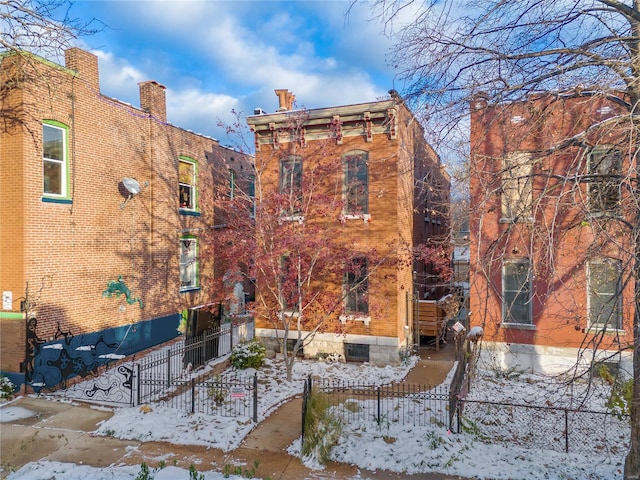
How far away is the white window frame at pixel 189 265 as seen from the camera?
19.1 meters

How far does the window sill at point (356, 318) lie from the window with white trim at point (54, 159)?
9830 millimetres

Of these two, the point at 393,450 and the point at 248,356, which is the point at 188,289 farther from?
the point at 393,450

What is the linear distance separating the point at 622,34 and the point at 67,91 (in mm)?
13930

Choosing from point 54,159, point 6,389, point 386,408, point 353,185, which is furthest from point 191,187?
point 386,408

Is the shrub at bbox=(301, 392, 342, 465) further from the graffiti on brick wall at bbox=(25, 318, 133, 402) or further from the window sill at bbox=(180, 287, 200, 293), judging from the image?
the window sill at bbox=(180, 287, 200, 293)

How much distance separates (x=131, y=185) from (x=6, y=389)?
695 cm

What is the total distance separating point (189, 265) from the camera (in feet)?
64.0

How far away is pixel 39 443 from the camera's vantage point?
873 centimetres

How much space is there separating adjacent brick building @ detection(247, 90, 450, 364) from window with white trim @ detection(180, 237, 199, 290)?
453 centimetres

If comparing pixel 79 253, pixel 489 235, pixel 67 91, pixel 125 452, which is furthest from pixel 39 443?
pixel 489 235

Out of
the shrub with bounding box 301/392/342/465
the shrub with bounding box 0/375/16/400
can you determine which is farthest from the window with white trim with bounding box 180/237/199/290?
the shrub with bounding box 301/392/342/465

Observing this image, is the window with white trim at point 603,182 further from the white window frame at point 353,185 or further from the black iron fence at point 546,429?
the white window frame at point 353,185

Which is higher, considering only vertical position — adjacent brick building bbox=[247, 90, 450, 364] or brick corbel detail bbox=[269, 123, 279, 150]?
→ brick corbel detail bbox=[269, 123, 279, 150]

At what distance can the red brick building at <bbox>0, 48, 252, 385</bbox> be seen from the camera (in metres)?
11.8
